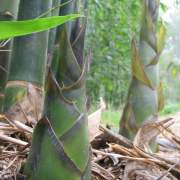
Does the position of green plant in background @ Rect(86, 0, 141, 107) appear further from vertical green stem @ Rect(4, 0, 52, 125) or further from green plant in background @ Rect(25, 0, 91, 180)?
green plant in background @ Rect(25, 0, 91, 180)

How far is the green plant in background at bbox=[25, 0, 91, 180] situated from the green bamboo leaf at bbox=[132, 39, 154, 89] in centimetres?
28

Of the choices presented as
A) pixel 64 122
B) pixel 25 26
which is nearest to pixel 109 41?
pixel 64 122

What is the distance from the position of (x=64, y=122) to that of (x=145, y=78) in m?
0.33

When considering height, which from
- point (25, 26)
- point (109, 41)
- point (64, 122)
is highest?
point (25, 26)

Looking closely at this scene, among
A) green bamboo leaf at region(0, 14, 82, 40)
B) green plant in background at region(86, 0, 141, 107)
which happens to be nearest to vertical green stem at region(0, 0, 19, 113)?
green bamboo leaf at region(0, 14, 82, 40)

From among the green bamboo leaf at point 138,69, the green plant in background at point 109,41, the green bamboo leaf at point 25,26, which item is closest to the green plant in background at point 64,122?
the green bamboo leaf at point 25,26

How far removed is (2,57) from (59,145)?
0.39m

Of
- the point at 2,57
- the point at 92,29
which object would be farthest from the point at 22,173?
the point at 92,29

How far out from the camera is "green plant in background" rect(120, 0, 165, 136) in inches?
29.3

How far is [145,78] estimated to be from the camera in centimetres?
74

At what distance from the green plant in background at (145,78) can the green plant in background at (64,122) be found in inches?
11.2

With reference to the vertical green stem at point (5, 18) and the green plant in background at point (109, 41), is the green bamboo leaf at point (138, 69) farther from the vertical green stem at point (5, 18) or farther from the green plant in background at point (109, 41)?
the green plant in background at point (109, 41)

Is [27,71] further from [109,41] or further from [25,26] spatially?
[109,41]

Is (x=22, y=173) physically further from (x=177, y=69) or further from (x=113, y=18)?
(x=113, y=18)
